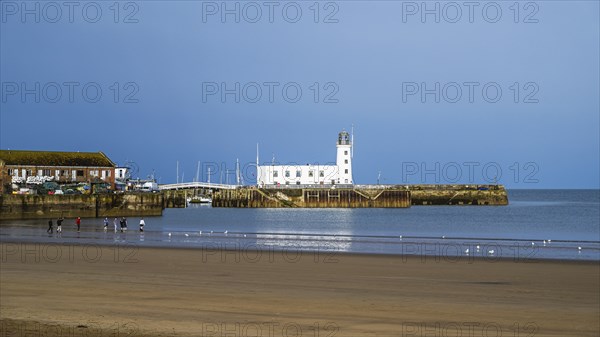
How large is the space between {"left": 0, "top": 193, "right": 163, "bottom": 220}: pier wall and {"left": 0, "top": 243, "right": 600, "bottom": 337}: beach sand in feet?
123

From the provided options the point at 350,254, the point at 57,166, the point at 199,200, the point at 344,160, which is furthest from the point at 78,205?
the point at 199,200

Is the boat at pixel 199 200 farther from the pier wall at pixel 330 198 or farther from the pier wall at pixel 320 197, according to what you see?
the pier wall at pixel 330 198

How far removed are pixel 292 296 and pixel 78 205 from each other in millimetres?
54142

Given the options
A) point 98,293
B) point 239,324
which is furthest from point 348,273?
point 239,324

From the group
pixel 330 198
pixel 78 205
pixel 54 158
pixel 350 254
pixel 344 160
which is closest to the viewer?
pixel 350 254

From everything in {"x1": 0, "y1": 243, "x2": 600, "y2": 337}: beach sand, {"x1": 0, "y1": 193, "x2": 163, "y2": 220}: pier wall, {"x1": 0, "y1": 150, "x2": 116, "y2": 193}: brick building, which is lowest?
{"x1": 0, "y1": 243, "x2": 600, "y2": 337}: beach sand

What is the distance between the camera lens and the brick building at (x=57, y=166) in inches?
3283

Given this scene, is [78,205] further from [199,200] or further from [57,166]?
[199,200]

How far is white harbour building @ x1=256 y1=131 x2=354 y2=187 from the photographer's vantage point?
4432 inches

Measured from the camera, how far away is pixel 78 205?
225ft

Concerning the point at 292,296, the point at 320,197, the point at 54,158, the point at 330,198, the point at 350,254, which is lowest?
the point at 292,296

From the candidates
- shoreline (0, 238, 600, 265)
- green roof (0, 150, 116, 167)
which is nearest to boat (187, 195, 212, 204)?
green roof (0, 150, 116, 167)

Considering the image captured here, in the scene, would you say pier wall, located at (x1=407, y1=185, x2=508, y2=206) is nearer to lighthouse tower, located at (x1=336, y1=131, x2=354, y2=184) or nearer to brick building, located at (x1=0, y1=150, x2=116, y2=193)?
lighthouse tower, located at (x1=336, y1=131, x2=354, y2=184)

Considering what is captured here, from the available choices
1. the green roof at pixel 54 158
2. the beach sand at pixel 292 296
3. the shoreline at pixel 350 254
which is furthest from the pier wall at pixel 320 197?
the beach sand at pixel 292 296
